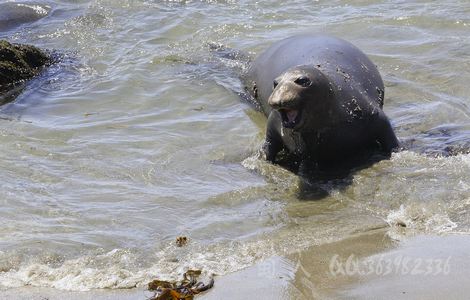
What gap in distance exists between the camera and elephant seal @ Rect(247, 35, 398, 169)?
625cm

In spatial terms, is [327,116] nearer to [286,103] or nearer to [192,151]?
[286,103]

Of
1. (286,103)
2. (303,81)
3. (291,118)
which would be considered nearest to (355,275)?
(286,103)

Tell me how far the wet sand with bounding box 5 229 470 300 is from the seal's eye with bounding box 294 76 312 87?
1738mm

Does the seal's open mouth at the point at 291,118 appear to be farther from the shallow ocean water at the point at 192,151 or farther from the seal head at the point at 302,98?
the shallow ocean water at the point at 192,151

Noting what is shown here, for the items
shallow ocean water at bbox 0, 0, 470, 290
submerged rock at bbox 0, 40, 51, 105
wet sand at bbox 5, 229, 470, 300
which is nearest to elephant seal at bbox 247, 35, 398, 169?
shallow ocean water at bbox 0, 0, 470, 290

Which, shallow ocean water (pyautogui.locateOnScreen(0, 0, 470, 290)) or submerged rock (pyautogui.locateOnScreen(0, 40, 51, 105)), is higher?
submerged rock (pyautogui.locateOnScreen(0, 40, 51, 105))

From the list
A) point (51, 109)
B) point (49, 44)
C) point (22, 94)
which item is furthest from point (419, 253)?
point (49, 44)

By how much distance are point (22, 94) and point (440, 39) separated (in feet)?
15.1

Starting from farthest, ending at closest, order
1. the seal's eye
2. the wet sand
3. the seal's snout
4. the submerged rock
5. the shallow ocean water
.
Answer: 1. the submerged rock
2. the seal's eye
3. the seal's snout
4. the shallow ocean water
5. the wet sand

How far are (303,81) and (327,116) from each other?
0.35m

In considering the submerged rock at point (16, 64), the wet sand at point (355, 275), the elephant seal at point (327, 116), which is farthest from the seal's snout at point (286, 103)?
the submerged rock at point (16, 64)

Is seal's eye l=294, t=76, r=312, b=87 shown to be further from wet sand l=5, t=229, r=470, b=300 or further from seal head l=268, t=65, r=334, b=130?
wet sand l=5, t=229, r=470, b=300

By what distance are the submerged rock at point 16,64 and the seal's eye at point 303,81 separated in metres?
3.75

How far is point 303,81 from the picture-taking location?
627cm
